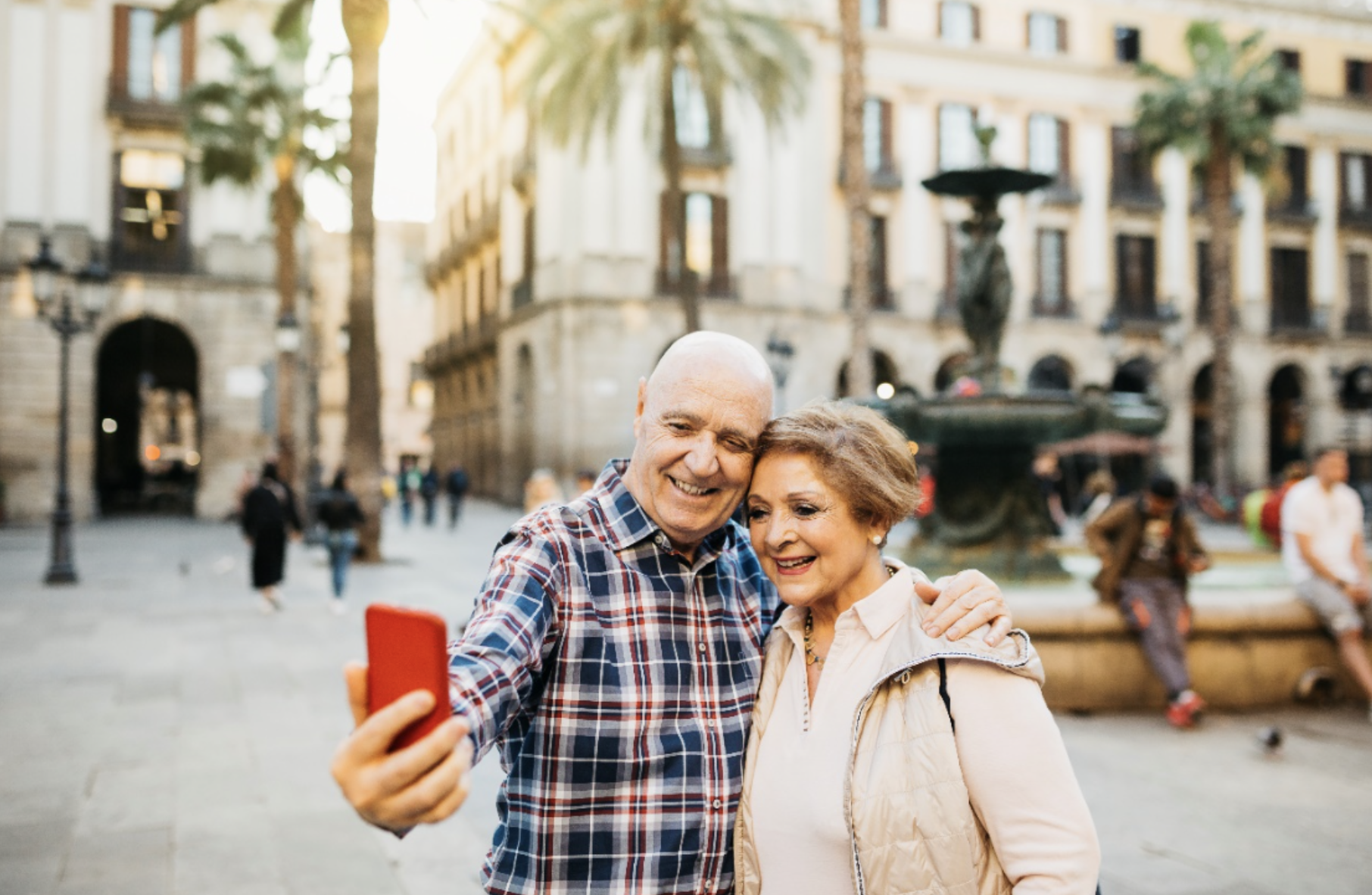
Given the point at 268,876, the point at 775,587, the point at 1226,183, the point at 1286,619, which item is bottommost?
the point at 268,876

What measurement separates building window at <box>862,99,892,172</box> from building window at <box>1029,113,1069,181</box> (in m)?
5.49

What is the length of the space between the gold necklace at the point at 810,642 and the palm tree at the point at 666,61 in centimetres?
1668

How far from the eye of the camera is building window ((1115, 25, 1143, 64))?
3819 centimetres

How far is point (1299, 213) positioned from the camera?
39250mm

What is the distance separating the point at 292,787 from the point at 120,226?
26514 millimetres

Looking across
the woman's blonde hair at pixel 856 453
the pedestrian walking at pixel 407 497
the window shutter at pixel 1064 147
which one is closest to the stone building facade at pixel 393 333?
the pedestrian walking at pixel 407 497

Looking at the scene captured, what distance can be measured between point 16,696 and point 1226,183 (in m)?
29.9

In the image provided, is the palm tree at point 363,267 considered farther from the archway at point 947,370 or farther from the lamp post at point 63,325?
the archway at point 947,370

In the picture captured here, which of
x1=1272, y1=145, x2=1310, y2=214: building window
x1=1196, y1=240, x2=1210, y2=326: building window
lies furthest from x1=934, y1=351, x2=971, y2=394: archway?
x1=1272, y1=145, x2=1310, y2=214: building window

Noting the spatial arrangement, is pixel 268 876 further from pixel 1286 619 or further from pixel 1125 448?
pixel 1125 448

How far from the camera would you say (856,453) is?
6.91 ft

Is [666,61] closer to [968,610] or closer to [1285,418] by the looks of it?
[968,610]

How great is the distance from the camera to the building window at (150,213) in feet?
91.4

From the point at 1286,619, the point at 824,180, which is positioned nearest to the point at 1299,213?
the point at 824,180
